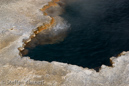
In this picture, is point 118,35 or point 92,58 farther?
point 118,35

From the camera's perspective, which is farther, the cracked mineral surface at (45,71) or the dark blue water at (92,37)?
the dark blue water at (92,37)

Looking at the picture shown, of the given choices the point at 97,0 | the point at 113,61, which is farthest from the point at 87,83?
the point at 97,0

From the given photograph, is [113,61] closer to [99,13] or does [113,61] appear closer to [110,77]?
[110,77]

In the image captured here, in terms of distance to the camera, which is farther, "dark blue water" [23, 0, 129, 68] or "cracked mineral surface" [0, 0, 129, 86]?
"dark blue water" [23, 0, 129, 68]

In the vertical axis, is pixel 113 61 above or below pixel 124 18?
below

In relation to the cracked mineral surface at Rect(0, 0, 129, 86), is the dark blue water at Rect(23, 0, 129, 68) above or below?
above

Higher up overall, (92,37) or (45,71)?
(92,37)

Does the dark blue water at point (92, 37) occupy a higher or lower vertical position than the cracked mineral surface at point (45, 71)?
higher

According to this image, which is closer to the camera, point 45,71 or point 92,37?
point 45,71
